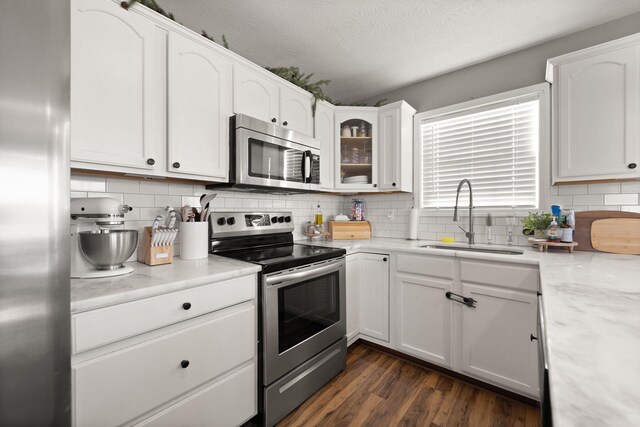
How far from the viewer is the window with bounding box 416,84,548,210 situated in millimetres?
2240

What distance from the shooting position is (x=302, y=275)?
170 centimetres

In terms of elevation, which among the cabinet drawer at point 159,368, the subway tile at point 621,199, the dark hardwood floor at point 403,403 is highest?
the subway tile at point 621,199

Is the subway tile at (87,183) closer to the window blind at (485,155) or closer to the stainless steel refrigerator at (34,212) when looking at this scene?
the stainless steel refrigerator at (34,212)

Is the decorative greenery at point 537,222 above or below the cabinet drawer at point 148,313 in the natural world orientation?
above

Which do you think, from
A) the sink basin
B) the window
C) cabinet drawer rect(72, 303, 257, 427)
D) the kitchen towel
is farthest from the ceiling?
cabinet drawer rect(72, 303, 257, 427)

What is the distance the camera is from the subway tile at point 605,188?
1912 millimetres

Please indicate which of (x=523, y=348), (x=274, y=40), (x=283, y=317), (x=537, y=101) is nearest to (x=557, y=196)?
(x=537, y=101)

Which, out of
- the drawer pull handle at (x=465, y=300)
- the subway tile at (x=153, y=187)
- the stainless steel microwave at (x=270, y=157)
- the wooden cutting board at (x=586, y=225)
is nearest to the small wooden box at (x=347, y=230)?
the stainless steel microwave at (x=270, y=157)

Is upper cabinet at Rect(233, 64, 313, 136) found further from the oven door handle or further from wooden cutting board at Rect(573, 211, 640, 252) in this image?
wooden cutting board at Rect(573, 211, 640, 252)

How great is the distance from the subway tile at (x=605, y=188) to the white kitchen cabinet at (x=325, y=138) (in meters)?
1.97

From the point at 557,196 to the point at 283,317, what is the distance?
7.24 ft

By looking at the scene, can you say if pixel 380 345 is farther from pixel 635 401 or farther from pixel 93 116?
pixel 93 116

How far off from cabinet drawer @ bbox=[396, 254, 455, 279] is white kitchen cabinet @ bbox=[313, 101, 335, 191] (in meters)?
0.99

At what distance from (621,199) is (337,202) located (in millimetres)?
2290
